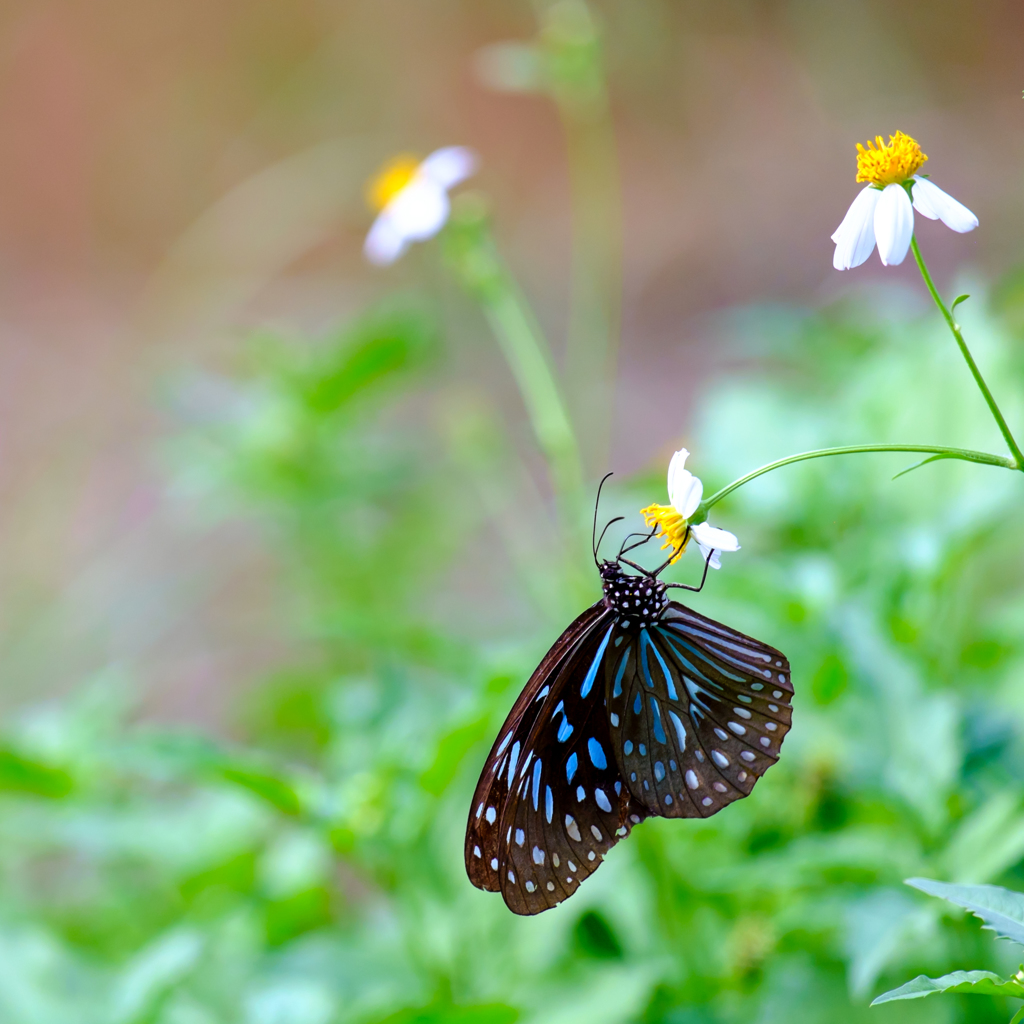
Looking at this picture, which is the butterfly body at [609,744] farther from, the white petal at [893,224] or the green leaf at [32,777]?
the green leaf at [32,777]

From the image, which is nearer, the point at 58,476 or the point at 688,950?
the point at 688,950

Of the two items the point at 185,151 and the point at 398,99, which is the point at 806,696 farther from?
the point at 185,151

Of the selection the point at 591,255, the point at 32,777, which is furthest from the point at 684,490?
the point at 591,255

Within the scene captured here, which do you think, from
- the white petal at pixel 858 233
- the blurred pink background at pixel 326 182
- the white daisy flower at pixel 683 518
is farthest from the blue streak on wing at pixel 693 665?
the blurred pink background at pixel 326 182

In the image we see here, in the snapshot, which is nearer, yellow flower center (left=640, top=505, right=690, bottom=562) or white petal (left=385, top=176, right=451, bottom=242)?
yellow flower center (left=640, top=505, right=690, bottom=562)

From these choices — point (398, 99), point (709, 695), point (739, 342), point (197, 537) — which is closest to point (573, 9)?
point (739, 342)

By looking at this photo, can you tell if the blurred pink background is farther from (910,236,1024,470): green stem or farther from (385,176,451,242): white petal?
(910,236,1024,470): green stem

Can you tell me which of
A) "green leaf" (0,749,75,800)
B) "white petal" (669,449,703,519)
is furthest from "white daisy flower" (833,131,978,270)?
"green leaf" (0,749,75,800)
